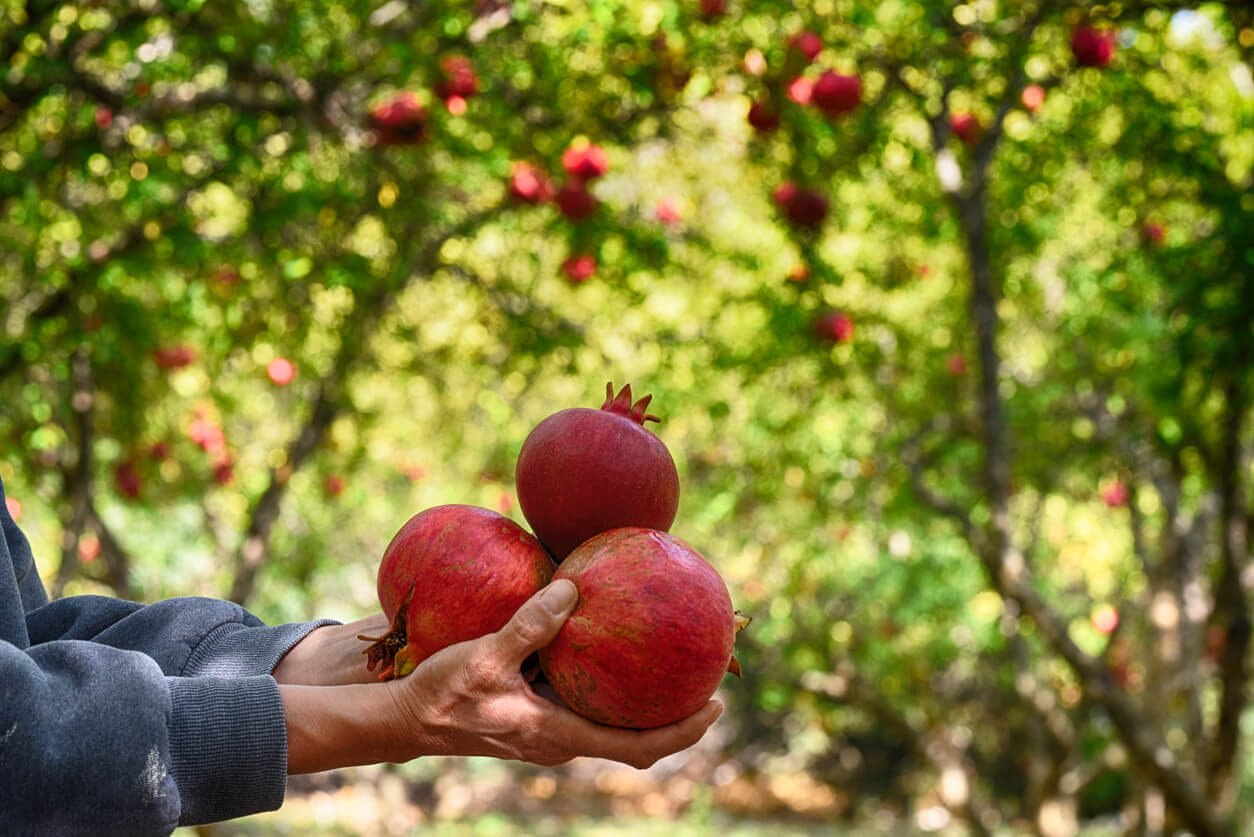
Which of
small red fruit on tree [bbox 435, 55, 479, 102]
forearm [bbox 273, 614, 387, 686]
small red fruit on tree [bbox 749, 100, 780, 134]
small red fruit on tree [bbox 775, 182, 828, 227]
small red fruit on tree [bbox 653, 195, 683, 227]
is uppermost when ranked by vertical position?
forearm [bbox 273, 614, 387, 686]

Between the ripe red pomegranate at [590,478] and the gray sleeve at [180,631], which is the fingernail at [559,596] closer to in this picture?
the ripe red pomegranate at [590,478]

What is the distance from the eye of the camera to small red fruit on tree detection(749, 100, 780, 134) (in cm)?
486

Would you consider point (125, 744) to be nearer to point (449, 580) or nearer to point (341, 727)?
point (341, 727)

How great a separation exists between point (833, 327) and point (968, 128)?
45.4 inches

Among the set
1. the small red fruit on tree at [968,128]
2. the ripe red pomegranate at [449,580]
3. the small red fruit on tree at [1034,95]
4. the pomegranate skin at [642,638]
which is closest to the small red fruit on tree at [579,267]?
the small red fruit on tree at [968,128]

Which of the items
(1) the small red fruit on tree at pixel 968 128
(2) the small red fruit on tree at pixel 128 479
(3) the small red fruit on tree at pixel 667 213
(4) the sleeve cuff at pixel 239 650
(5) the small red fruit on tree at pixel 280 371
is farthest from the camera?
(2) the small red fruit on tree at pixel 128 479

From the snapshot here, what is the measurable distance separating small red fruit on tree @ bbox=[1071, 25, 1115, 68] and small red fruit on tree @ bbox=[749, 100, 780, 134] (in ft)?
4.21

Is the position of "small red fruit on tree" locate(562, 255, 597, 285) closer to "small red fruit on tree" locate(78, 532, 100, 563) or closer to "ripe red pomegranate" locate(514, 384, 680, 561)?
"small red fruit on tree" locate(78, 532, 100, 563)

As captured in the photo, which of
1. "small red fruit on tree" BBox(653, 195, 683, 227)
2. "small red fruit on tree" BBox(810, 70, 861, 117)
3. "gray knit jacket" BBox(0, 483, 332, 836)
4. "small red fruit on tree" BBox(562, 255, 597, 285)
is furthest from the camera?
"small red fruit on tree" BBox(653, 195, 683, 227)

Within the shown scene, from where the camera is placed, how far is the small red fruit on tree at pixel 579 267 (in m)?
5.80

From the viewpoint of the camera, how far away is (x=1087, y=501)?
8703 millimetres

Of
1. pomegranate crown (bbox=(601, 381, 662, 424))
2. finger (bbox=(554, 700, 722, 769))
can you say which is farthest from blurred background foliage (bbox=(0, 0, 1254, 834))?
finger (bbox=(554, 700, 722, 769))

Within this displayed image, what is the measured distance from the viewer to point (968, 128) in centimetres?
532

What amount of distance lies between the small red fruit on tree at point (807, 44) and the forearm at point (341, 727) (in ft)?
12.0
